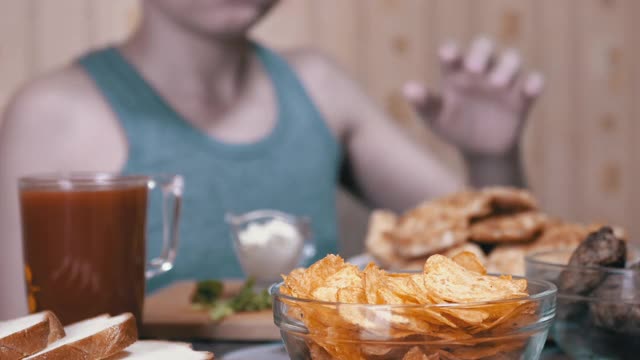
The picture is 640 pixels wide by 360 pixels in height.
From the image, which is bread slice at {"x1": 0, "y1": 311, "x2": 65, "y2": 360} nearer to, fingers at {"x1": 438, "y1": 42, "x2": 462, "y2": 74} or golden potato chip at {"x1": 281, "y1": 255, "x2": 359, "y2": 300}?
golden potato chip at {"x1": 281, "y1": 255, "x2": 359, "y2": 300}

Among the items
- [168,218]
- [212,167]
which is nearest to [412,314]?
[168,218]

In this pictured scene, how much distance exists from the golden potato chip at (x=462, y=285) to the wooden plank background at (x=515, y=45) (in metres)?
2.01

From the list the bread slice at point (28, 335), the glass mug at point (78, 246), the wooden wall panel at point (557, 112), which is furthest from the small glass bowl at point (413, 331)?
the wooden wall panel at point (557, 112)

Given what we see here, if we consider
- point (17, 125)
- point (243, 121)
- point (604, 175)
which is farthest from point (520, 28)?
point (17, 125)

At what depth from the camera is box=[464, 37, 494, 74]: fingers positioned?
1814 mm

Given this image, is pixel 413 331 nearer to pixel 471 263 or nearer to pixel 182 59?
pixel 471 263

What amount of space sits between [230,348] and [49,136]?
39.2 inches

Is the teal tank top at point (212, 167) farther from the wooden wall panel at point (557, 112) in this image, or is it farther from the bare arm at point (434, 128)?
the wooden wall panel at point (557, 112)

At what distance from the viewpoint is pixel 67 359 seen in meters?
0.77

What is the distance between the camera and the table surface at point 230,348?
898 mm

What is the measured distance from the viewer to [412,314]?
630 millimetres

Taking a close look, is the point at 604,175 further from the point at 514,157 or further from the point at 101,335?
the point at 101,335

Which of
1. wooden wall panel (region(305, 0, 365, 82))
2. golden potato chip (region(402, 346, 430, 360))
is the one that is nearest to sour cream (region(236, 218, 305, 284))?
golden potato chip (region(402, 346, 430, 360))

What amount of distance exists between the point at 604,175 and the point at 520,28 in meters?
0.60
